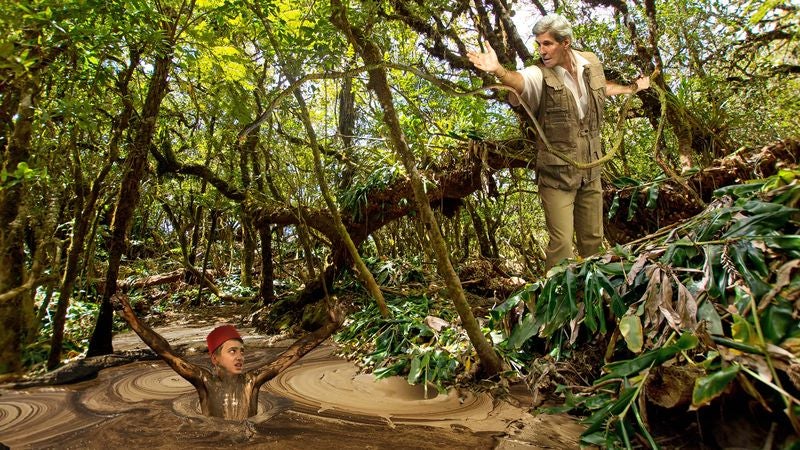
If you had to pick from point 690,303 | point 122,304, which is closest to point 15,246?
point 122,304

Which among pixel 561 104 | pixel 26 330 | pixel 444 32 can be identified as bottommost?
pixel 26 330

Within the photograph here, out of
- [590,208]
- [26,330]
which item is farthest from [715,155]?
[26,330]

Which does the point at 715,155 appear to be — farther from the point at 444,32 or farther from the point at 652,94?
the point at 444,32

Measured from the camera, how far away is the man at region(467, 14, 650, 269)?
11.4 feet

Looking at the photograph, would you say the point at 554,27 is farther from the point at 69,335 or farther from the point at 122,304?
the point at 69,335

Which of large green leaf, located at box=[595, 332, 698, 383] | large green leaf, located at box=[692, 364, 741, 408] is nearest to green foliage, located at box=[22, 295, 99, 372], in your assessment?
large green leaf, located at box=[595, 332, 698, 383]

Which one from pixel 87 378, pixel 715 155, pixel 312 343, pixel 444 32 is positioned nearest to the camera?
pixel 312 343

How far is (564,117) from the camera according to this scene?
3.53 meters

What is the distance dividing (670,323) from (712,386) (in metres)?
0.55

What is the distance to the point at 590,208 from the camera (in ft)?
12.7

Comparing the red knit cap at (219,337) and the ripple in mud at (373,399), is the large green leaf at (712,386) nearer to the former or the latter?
the ripple in mud at (373,399)

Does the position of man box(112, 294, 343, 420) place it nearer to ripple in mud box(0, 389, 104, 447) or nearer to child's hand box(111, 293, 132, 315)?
child's hand box(111, 293, 132, 315)

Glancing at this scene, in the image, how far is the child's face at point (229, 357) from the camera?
8.05 feet

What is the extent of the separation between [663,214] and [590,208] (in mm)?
1470
